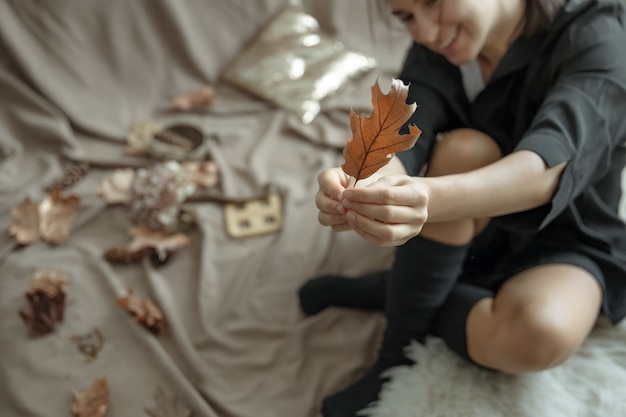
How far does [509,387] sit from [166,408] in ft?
1.67

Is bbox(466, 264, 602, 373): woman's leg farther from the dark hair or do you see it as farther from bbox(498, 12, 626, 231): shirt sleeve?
the dark hair

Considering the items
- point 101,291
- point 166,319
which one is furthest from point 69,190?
point 166,319

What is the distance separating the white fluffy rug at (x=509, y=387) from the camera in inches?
32.6

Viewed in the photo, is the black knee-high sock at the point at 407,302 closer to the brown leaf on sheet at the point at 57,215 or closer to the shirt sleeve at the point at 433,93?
the shirt sleeve at the point at 433,93

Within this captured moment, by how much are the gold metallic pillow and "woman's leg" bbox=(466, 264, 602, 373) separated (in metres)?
0.68

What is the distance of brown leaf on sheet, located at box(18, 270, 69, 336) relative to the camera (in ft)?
3.30

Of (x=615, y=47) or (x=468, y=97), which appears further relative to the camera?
(x=468, y=97)

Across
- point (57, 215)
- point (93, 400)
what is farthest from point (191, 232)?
point (93, 400)

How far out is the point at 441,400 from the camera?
2.80 ft

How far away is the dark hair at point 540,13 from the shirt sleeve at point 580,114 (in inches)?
1.7

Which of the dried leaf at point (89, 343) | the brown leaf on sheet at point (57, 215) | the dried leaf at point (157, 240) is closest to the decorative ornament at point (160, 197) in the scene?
the dried leaf at point (157, 240)

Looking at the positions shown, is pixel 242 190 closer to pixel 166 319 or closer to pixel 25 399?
pixel 166 319

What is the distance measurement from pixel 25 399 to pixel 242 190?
55 centimetres

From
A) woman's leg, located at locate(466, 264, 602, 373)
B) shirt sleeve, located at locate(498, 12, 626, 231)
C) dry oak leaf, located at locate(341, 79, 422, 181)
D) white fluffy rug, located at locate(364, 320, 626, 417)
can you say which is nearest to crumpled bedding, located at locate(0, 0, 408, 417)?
white fluffy rug, located at locate(364, 320, 626, 417)
